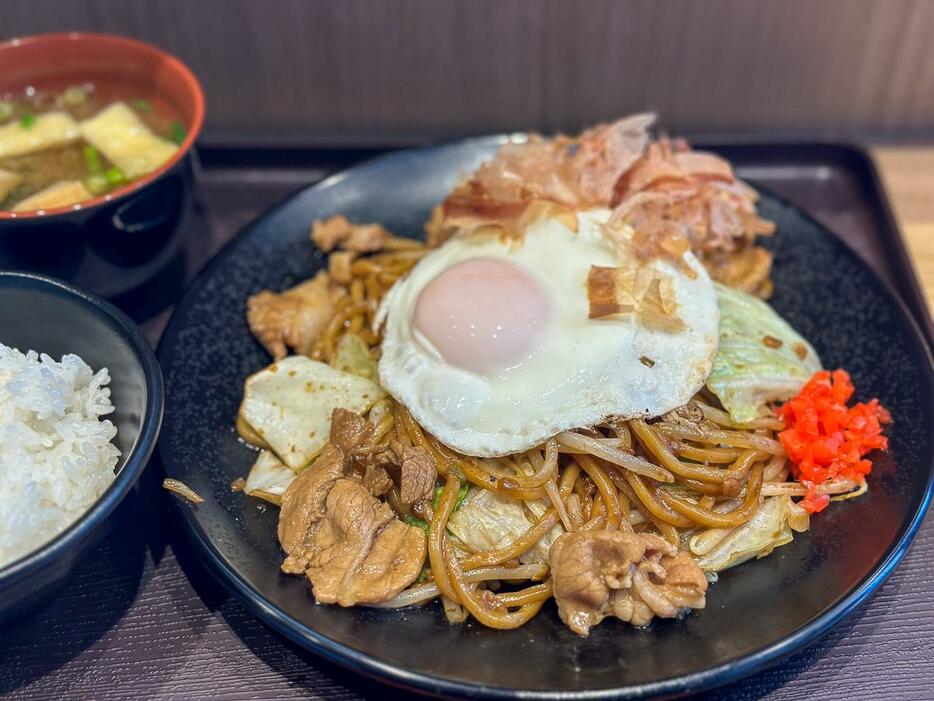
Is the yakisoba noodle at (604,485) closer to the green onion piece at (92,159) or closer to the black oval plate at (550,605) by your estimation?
the black oval plate at (550,605)

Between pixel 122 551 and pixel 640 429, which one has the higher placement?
pixel 640 429

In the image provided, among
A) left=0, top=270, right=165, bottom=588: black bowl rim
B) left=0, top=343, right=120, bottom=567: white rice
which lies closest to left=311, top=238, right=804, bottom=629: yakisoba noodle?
left=0, top=270, right=165, bottom=588: black bowl rim

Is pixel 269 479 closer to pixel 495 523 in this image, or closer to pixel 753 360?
pixel 495 523

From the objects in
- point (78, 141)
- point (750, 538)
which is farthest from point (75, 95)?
point (750, 538)

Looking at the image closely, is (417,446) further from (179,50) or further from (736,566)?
(179,50)

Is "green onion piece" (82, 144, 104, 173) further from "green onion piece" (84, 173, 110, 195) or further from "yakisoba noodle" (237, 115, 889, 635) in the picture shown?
"yakisoba noodle" (237, 115, 889, 635)

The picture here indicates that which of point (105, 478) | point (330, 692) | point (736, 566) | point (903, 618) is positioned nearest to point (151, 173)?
point (105, 478)
